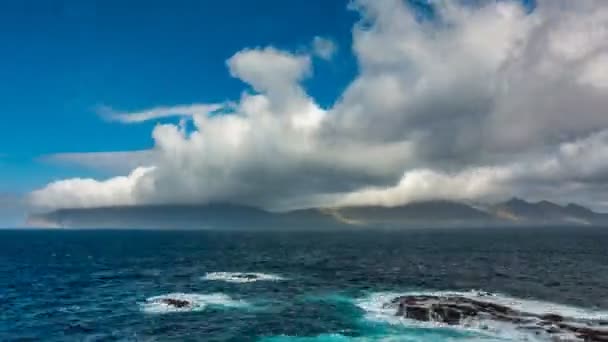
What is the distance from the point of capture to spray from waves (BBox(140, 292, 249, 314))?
8250cm

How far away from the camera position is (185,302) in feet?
283

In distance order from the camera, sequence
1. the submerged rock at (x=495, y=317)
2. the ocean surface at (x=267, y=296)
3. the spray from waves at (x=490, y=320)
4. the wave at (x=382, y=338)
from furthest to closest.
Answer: the ocean surface at (x=267, y=296) → the spray from waves at (x=490, y=320) → the wave at (x=382, y=338) → the submerged rock at (x=495, y=317)

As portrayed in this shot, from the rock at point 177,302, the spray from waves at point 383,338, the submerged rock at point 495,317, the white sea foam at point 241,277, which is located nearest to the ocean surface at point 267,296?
the spray from waves at point 383,338

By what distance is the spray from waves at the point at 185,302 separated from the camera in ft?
271

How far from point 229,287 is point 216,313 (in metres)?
26.2

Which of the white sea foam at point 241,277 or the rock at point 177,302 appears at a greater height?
the white sea foam at point 241,277

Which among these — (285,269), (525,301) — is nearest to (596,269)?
(525,301)

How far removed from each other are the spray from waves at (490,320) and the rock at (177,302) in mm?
32549

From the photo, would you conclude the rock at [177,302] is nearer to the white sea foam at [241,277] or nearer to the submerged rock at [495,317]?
the white sea foam at [241,277]

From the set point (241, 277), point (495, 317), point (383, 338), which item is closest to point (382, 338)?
point (383, 338)

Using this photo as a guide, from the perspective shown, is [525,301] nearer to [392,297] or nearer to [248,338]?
[392,297]

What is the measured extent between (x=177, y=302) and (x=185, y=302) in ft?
A: 4.86

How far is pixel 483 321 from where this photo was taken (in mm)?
70500

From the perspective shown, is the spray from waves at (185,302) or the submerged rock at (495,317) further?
the spray from waves at (185,302)
